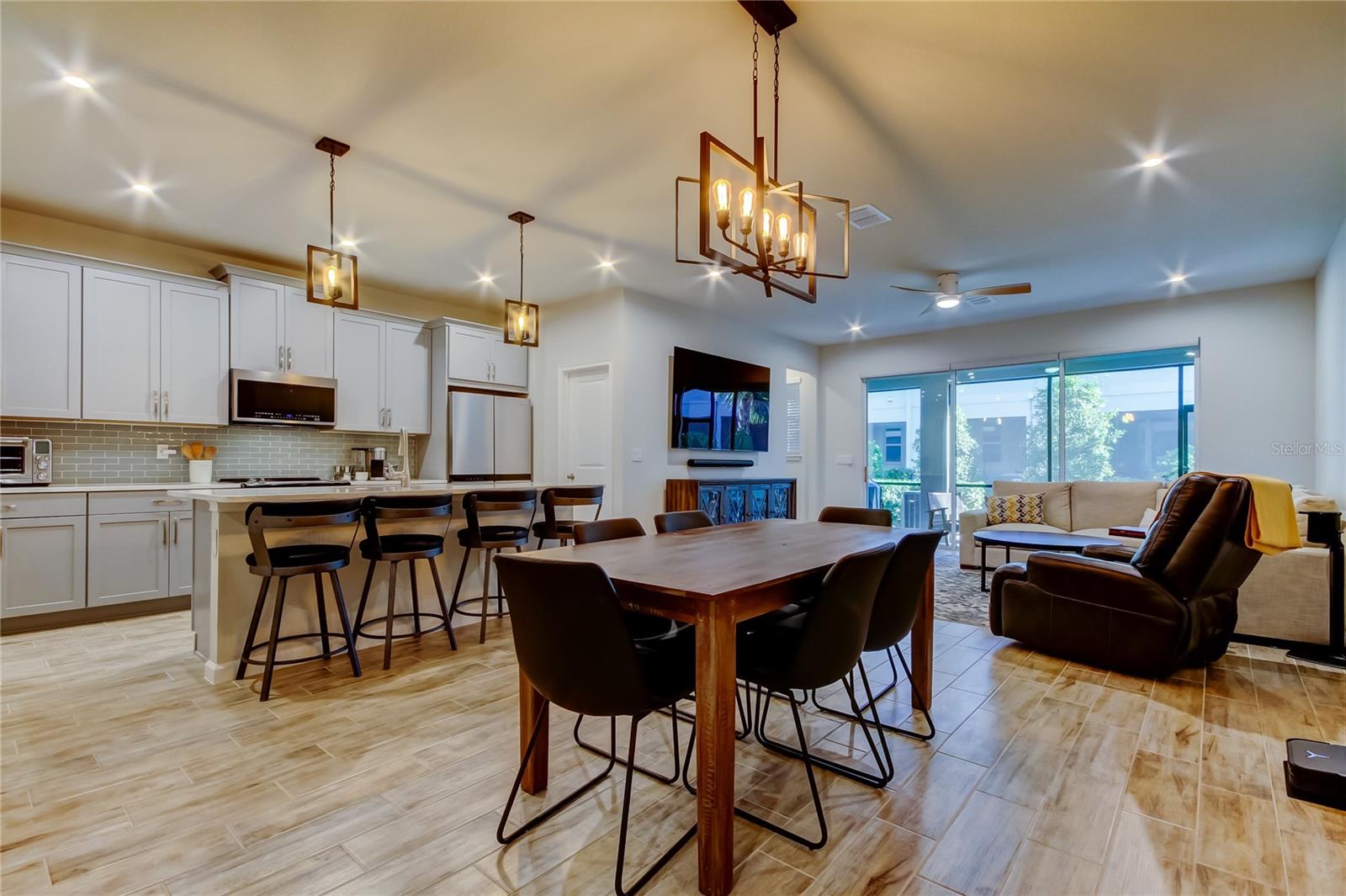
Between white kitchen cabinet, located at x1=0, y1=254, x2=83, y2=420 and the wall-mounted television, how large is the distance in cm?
455

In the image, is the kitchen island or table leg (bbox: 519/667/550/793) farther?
the kitchen island

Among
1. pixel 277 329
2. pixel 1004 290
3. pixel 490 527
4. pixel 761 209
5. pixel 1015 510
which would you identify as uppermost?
pixel 1004 290

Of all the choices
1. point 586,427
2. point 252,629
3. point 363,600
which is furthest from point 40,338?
point 586,427

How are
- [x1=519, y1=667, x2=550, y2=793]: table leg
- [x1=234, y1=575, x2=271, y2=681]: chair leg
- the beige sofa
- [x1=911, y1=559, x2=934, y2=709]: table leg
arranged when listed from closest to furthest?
[x1=519, y1=667, x2=550, y2=793]: table leg → [x1=911, y1=559, x2=934, y2=709]: table leg → [x1=234, y1=575, x2=271, y2=681]: chair leg → the beige sofa

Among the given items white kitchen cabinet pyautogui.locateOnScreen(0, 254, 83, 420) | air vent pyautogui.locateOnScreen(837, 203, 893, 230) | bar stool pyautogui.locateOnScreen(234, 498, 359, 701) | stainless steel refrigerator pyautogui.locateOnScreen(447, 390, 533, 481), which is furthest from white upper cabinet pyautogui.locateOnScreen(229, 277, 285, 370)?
air vent pyautogui.locateOnScreen(837, 203, 893, 230)

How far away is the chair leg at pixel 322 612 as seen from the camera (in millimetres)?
3135

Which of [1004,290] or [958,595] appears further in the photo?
[958,595]

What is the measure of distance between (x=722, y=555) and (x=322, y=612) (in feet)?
7.99

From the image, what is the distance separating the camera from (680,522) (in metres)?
3.09

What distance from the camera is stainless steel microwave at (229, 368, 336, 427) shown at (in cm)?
464

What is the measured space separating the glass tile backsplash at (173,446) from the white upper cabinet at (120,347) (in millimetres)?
340

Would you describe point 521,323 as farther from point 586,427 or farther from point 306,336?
point 306,336

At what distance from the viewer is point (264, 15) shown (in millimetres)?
2209
